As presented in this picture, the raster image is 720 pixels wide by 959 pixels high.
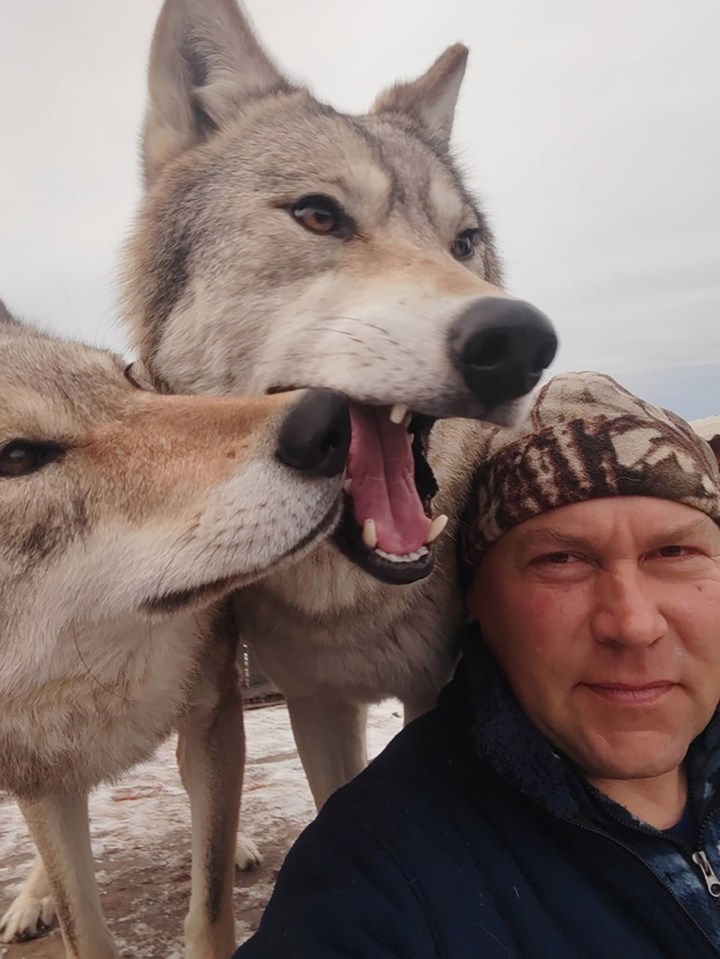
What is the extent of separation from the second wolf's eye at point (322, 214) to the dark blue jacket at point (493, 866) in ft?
3.87

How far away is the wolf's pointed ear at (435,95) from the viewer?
2.60 m

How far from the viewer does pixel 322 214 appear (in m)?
1.93

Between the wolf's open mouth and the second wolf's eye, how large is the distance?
59cm

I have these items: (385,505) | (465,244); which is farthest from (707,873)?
(465,244)

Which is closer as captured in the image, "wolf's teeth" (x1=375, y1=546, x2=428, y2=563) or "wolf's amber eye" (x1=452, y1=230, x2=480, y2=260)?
"wolf's teeth" (x1=375, y1=546, x2=428, y2=563)

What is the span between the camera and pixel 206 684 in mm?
2227

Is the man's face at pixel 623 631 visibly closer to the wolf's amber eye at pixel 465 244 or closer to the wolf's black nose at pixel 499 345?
the wolf's black nose at pixel 499 345

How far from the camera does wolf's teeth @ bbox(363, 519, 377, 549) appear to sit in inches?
59.5

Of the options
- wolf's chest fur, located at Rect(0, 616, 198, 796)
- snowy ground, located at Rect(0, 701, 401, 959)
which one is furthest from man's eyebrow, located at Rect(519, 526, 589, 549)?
snowy ground, located at Rect(0, 701, 401, 959)

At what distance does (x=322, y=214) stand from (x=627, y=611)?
1197 millimetres

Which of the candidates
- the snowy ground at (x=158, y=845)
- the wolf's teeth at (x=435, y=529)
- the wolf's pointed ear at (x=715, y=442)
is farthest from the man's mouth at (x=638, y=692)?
the snowy ground at (x=158, y=845)

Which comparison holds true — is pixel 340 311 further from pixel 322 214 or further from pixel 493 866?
pixel 493 866

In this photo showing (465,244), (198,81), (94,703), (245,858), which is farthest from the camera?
(245,858)

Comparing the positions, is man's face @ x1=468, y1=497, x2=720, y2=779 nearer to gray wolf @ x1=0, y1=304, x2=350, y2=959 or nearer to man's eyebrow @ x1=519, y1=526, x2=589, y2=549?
man's eyebrow @ x1=519, y1=526, x2=589, y2=549
